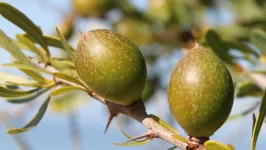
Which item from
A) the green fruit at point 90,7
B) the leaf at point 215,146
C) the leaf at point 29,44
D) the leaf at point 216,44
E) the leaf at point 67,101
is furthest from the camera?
the leaf at point 67,101

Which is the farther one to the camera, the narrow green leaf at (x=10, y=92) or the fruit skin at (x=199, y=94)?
the narrow green leaf at (x=10, y=92)

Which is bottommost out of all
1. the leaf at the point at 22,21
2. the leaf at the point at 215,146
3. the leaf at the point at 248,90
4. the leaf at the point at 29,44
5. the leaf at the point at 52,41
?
the leaf at the point at 248,90

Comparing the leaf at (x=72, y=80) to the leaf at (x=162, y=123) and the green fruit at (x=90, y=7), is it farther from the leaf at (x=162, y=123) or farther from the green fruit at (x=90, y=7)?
the green fruit at (x=90, y=7)

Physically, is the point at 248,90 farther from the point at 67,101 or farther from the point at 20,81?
the point at 67,101

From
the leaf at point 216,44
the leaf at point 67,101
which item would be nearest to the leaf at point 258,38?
the leaf at point 216,44

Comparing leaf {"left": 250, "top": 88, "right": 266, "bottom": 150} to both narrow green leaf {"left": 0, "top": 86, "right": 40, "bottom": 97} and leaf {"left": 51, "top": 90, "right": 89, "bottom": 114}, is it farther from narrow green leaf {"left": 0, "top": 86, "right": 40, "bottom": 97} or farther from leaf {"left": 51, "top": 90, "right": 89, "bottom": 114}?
leaf {"left": 51, "top": 90, "right": 89, "bottom": 114}

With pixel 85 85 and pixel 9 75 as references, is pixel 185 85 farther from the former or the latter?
pixel 9 75
